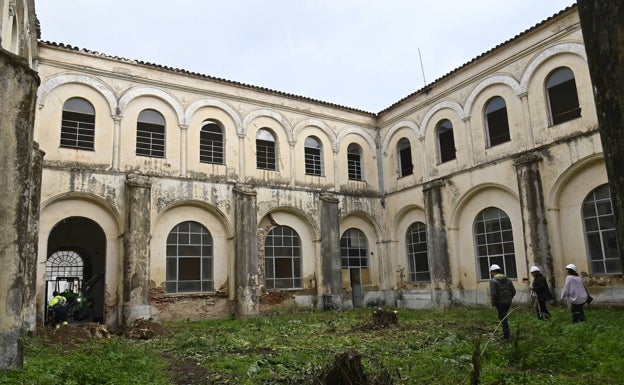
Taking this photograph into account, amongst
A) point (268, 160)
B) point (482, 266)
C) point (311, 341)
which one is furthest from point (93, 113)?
point (482, 266)

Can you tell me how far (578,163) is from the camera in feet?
47.2

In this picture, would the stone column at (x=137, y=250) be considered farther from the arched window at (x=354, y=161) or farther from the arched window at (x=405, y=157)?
the arched window at (x=405, y=157)

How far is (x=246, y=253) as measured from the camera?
1717 cm

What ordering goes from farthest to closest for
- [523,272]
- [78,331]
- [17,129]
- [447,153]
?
[447,153]
[523,272]
[78,331]
[17,129]

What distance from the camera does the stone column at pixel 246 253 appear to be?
16.8 m

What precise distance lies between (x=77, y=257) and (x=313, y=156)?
11239mm

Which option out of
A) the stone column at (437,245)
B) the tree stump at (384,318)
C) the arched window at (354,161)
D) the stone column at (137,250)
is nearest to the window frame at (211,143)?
the stone column at (137,250)

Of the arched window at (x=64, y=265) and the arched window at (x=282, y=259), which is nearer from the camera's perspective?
the arched window at (x=282, y=259)

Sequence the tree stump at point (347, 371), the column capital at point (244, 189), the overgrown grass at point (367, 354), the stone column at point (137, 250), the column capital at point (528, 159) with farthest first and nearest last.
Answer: the column capital at point (244, 189), the column capital at point (528, 159), the stone column at point (137, 250), the overgrown grass at point (367, 354), the tree stump at point (347, 371)

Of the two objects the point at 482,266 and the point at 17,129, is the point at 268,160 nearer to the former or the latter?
the point at 482,266

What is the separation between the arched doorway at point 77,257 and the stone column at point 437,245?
44.0 ft

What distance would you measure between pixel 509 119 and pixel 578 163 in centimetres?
313

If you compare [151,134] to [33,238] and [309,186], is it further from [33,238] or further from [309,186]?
[309,186]

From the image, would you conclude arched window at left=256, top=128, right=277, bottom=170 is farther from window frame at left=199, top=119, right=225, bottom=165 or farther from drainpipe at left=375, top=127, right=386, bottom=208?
drainpipe at left=375, top=127, right=386, bottom=208
